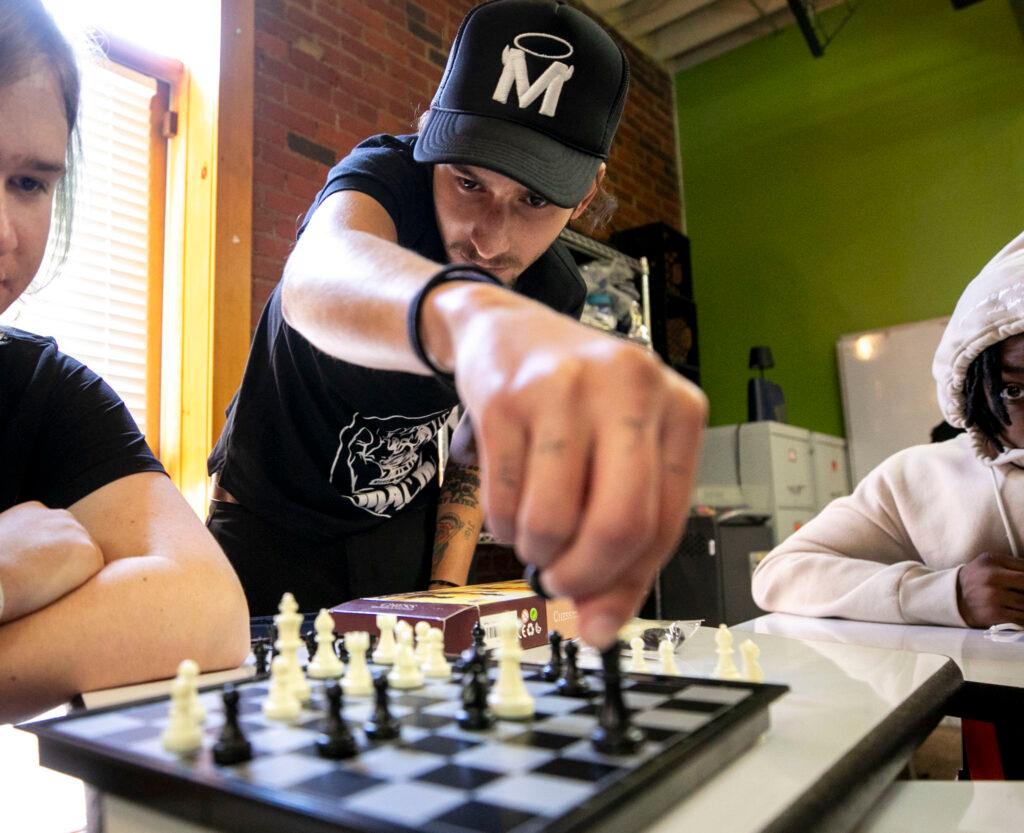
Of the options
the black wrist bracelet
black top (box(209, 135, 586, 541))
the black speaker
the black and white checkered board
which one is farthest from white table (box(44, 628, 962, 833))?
the black speaker

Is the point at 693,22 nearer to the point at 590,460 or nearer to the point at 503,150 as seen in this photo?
the point at 503,150

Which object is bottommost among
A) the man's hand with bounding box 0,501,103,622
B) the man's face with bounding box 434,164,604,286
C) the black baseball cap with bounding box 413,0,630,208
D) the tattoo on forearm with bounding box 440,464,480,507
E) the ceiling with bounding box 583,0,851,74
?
the man's hand with bounding box 0,501,103,622

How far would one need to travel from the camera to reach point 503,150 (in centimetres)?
112

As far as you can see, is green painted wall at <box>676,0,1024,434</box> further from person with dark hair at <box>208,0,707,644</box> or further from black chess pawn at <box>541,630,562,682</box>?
black chess pawn at <box>541,630,562,682</box>

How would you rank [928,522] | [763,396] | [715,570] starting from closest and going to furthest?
[928,522], [715,570], [763,396]

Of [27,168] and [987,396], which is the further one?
[987,396]

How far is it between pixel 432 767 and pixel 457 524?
1.07 m

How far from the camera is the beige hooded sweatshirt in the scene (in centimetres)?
137

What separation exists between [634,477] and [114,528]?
33.7 inches

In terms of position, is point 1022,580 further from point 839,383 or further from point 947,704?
point 839,383

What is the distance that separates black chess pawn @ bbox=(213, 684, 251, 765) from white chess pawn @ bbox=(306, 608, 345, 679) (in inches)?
9.5

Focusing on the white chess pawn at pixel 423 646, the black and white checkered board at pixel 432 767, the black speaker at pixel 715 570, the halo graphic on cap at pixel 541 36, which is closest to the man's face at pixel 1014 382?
the halo graphic on cap at pixel 541 36

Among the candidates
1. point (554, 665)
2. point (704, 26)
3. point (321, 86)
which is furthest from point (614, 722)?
point (704, 26)

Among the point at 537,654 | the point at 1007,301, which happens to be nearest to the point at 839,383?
the point at 1007,301
